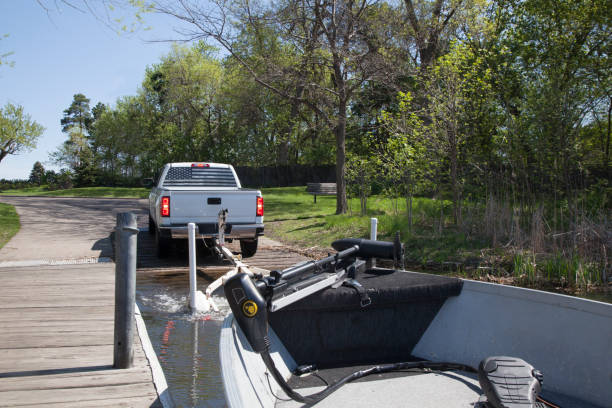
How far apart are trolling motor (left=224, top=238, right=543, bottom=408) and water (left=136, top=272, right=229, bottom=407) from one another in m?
1.53

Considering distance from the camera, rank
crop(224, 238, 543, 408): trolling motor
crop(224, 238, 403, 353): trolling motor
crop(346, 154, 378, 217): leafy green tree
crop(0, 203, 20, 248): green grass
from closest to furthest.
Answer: crop(224, 238, 543, 408): trolling motor → crop(224, 238, 403, 353): trolling motor → crop(0, 203, 20, 248): green grass → crop(346, 154, 378, 217): leafy green tree

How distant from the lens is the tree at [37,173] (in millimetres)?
65562

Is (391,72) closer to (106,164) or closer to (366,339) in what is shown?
(366,339)

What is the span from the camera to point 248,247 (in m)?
11.6

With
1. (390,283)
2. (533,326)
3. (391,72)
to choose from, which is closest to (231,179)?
(391,72)

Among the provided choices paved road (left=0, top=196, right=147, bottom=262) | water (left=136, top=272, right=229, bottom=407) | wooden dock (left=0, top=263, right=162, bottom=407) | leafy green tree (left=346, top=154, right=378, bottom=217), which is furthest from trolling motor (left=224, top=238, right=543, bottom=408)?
leafy green tree (left=346, top=154, right=378, bottom=217)

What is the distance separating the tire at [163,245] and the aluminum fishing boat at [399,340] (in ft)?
22.0

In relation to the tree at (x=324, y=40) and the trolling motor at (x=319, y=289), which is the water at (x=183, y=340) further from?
the tree at (x=324, y=40)

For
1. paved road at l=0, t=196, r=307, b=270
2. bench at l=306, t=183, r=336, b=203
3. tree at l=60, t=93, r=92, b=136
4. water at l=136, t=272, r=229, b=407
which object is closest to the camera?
water at l=136, t=272, r=229, b=407

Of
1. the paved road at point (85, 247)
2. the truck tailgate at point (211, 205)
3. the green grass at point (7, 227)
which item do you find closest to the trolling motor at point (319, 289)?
the truck tailgate at point (211, 205)

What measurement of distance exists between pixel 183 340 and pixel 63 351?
159cm

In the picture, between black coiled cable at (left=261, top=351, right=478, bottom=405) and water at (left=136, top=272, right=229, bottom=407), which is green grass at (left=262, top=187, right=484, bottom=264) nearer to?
water at (left=136, top=272, right=229, bottom=407)

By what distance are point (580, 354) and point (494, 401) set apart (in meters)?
1.04

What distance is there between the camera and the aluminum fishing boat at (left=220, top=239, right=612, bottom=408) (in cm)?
287
